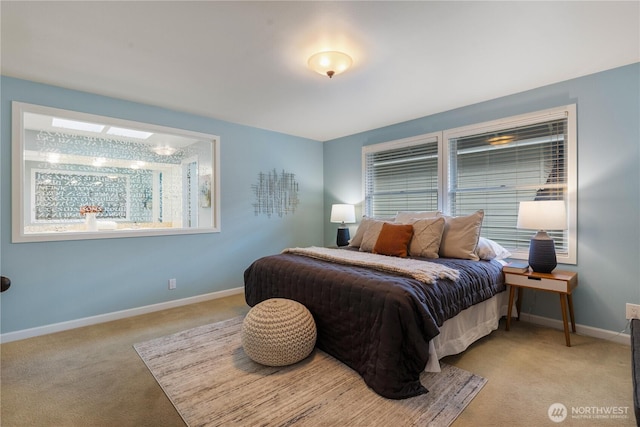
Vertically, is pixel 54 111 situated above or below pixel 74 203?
above

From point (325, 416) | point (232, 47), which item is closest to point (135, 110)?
point (232, 47)

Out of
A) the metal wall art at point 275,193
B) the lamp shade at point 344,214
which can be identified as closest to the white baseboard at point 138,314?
the metal wall art at point 275,193

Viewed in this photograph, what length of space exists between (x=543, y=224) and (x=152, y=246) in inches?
155

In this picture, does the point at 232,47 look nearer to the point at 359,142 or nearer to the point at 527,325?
the point at 359,142

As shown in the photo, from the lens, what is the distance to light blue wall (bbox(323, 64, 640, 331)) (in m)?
2.44

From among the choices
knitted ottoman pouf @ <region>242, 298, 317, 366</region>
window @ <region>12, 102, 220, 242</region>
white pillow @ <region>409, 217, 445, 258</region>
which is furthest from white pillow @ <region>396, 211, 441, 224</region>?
window @ <region>12, 102, 220, 242</region>

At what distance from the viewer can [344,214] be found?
14.4 ft

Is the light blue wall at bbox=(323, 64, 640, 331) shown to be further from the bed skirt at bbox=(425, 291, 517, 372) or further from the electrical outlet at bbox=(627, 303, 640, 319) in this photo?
the bed skirt at bbox=(425, 291, 517, 372)

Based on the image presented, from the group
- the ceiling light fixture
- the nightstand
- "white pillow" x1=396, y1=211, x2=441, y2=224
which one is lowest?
the nightstand

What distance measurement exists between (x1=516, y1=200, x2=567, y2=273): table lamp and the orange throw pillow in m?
1.01

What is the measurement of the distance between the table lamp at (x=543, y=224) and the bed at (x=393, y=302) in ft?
1.07

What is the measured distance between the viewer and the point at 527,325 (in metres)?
2.87

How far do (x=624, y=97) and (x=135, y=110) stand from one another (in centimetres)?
469

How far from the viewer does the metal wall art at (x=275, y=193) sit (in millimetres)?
4336
